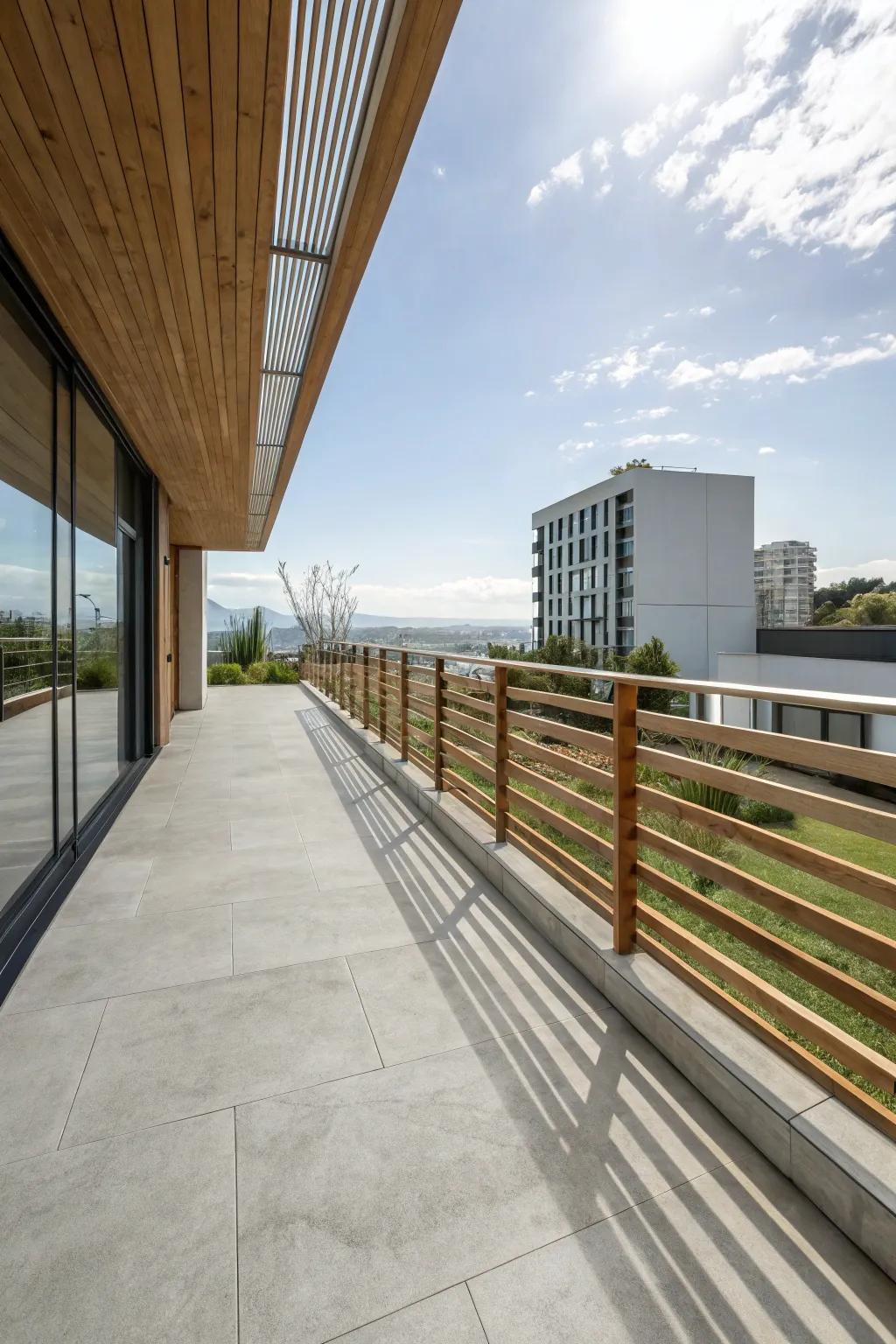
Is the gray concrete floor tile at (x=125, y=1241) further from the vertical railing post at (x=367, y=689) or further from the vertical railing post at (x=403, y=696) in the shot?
the vertical railing post at (x=367, y=689)

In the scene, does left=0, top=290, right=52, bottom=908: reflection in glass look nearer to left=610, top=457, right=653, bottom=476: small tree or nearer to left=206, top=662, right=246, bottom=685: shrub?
left=206, top=662, right=246, bottom=685: shrub

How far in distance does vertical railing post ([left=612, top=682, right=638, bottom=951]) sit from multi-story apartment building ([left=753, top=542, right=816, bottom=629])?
39.9 metres

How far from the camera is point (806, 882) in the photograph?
345cm

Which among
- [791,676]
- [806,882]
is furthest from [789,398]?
[806,882]

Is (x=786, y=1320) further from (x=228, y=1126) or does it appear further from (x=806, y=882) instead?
(x=806, y=882)

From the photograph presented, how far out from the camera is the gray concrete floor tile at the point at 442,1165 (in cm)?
115

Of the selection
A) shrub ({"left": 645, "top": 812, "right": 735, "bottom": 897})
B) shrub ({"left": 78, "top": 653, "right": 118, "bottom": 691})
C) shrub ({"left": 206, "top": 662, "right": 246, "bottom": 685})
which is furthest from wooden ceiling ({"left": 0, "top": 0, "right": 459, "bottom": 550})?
shrub ({"left": 206, "top": 662, "right": 246, "bottom": 685})

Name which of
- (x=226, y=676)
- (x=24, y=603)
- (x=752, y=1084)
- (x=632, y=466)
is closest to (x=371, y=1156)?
(x=752, y=1084)

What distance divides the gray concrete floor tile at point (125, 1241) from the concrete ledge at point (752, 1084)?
106cm

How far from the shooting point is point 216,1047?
179cm

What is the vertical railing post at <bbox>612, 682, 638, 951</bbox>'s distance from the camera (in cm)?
197

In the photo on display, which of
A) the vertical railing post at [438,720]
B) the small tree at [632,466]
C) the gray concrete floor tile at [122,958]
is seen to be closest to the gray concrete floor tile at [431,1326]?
the gray concrete floor tile at [122,958]

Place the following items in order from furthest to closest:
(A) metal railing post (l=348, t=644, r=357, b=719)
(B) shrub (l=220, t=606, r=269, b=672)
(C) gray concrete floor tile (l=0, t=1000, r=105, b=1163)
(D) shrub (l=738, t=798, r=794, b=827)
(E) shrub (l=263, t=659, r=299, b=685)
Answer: (B) shrub (l=220, t=606, r=269, b=672)
(E) shrub (l=263, t=659, r=299, b=685)
(A) metal railing post (l=348, t=644, r=357, b=719)
(D) shrub (l=738, t=798, r=794, b=827)
(C) gray concrete floor tile (l=0, t=1000, r=105, b=1163)

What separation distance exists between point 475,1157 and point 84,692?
2993 millimetres
